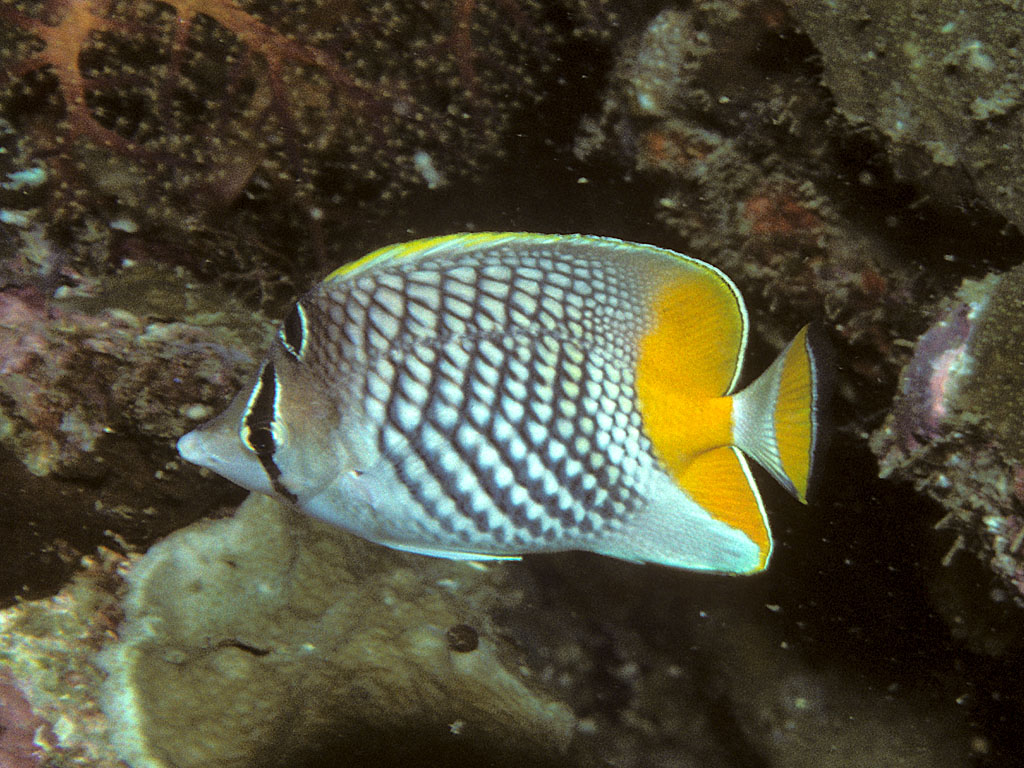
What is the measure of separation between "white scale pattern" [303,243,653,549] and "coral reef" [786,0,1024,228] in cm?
98

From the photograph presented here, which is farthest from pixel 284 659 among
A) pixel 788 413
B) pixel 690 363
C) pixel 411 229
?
pixel 788 413

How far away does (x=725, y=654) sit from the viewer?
2.99 meters

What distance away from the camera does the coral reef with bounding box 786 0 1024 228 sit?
68.4 inches

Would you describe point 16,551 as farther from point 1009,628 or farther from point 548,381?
point 1009,628

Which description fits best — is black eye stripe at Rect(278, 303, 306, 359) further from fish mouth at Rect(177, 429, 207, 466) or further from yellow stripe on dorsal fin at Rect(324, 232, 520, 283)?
fish mouth at Rect(177, 429, 207, 466)

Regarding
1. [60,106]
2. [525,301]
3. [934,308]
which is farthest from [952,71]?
[60,106]

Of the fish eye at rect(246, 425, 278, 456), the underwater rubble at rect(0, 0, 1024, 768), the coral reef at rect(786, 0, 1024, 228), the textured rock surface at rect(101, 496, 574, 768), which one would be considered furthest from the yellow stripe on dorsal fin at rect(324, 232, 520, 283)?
the textured rock surface at rect(101, 496, 574, 768)

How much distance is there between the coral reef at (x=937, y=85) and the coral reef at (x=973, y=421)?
0.89ft

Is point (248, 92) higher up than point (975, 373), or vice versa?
point (975, 373)

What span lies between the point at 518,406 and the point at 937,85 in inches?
57.9

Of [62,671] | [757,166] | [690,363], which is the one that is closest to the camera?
[690,363]

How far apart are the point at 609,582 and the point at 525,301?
1.93 metres

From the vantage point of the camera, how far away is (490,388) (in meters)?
1.54

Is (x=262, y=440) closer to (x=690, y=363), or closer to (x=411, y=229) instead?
(x=690, y=363)
